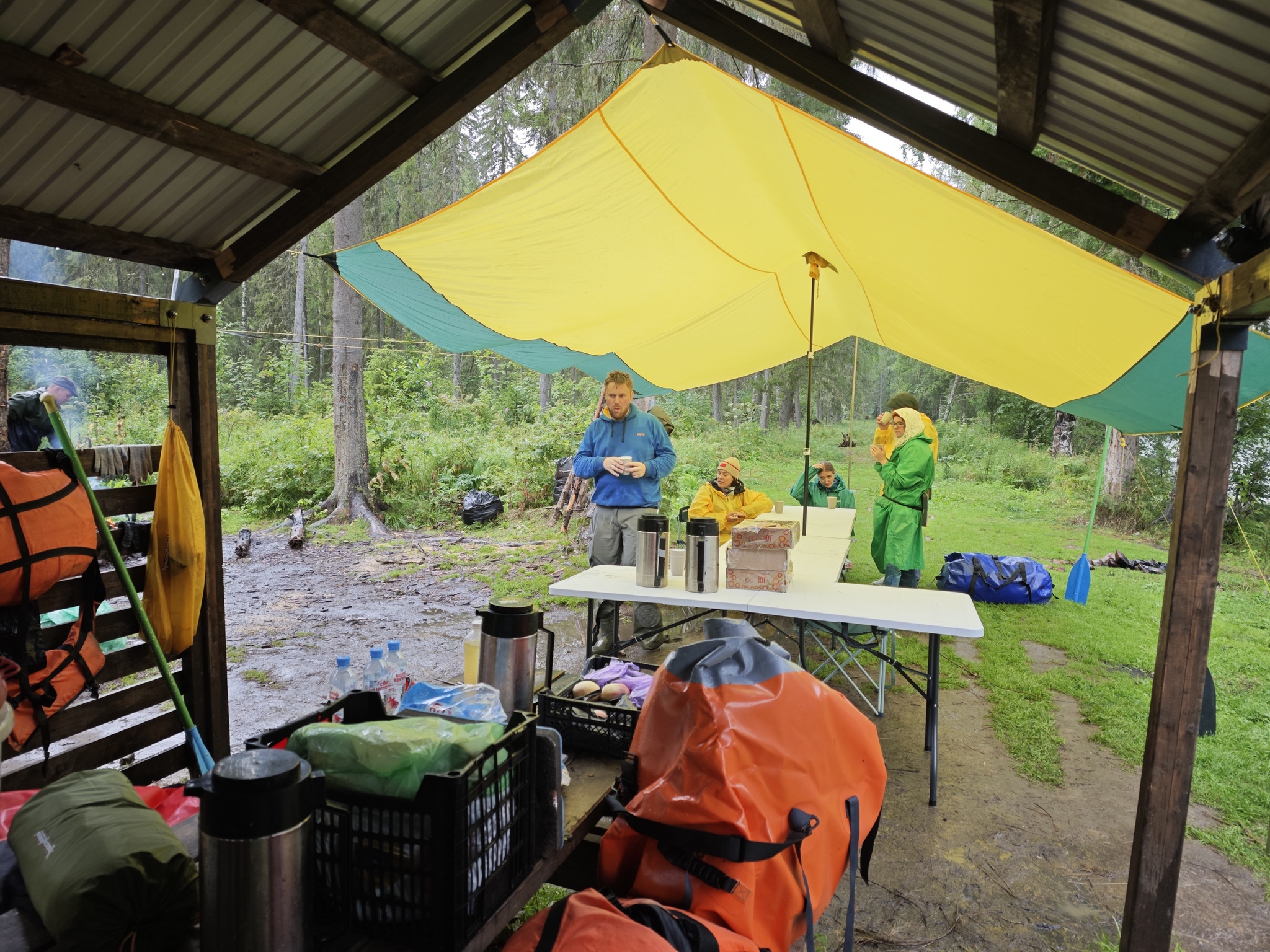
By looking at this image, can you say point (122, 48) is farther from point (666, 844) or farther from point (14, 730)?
point (666, 844)

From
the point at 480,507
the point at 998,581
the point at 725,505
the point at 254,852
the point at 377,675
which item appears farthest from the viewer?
the point at 480,507

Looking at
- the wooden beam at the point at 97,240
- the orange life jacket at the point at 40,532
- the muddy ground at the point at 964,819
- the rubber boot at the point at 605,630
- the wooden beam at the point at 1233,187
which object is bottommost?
the muddy ground at the point at 964,819

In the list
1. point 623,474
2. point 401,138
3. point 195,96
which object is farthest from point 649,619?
point 195,96

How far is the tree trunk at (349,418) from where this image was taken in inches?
414

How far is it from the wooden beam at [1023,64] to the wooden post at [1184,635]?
2.95 feet

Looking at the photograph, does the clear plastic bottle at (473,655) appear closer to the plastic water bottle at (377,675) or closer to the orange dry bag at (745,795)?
the plastic water bottle at (377,675)

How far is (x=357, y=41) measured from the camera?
275 cm

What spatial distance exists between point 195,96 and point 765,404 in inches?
826

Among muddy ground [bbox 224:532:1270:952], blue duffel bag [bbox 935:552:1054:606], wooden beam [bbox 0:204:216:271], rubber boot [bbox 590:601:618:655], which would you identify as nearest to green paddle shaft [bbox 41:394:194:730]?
wooden beam [bbox 0:204:216:271]

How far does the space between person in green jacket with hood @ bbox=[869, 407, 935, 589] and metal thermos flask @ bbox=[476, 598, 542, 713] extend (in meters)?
4.84

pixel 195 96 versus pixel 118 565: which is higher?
pixel 195 96

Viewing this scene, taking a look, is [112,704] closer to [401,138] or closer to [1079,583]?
[401,138]

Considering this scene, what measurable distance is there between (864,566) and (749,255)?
16.2ft

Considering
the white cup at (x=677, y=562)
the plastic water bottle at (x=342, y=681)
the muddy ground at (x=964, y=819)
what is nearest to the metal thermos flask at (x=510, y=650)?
the plastic water bottle at (x=342, y=681)
